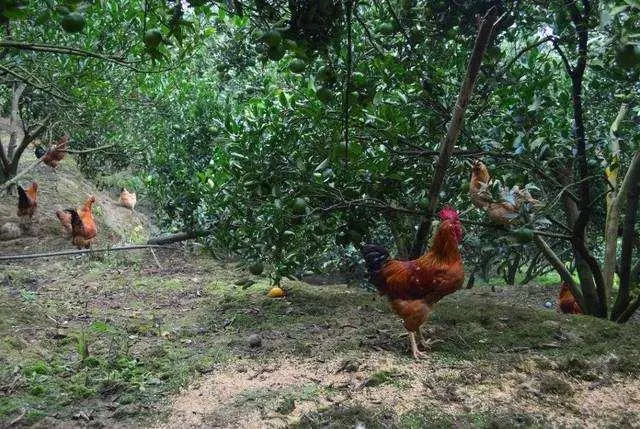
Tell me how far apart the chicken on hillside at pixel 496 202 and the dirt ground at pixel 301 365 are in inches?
35.3

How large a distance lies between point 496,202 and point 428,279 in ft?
2.16

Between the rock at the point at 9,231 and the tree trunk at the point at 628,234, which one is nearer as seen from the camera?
the tree trunk at the point at 628,234

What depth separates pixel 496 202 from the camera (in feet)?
11.5

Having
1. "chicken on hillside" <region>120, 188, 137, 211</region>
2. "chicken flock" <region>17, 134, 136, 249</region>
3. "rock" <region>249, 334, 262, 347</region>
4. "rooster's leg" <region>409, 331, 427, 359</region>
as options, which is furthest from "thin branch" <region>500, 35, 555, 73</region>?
"chicken on hillside" <region>120, 188, 137, 211</region>

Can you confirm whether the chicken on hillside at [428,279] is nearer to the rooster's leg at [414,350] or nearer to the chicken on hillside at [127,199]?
the rooster's leg at [414,350]

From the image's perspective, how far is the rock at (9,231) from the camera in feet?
29.6

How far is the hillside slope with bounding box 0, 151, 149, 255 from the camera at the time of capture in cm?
925

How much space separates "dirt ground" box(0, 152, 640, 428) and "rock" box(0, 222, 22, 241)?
3994mm

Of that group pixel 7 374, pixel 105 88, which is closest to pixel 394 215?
pixel 7 374

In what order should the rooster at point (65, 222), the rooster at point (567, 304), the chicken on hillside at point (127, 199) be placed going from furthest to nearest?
1. the chicken on hillside at point (127, 199)
2. the rooster at point (65, 222)
3. the rooster at point (567, 304)

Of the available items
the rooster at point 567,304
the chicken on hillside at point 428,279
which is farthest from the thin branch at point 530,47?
the rooster at point 567,304

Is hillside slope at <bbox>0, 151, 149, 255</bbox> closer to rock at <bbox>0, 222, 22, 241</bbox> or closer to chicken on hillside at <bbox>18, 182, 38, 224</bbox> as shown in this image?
rock at <bbox>0, 222, 22, 241</bbox>

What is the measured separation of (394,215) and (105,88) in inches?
152

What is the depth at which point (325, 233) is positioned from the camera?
449 cm
